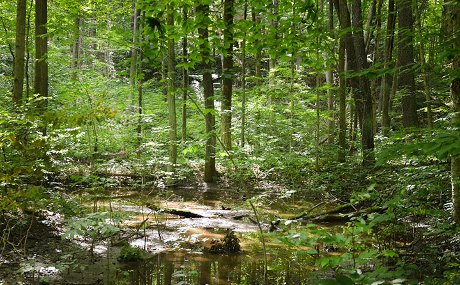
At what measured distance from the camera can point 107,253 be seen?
19.7 feet

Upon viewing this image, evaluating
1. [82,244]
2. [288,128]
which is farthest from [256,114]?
[82,244]

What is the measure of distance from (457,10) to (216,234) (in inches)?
215

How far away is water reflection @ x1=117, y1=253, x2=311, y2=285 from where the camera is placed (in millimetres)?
5215

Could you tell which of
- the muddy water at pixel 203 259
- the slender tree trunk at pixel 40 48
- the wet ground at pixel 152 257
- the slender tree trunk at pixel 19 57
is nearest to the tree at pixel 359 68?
the muddy water at pixel 203 259

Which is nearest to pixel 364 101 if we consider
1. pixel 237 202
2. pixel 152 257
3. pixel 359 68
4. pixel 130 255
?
pixel 359 68

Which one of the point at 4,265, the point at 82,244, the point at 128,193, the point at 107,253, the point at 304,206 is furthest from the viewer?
the point at 128,193

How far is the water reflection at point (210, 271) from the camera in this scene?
521 centimetres

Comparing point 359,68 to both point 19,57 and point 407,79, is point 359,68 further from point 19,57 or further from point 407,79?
point 19,57

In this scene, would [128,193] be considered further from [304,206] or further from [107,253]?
[107,253]

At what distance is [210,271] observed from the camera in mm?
5621

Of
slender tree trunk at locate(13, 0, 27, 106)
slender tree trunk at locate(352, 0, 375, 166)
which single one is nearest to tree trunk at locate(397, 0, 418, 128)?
slender tree trunk at locate(352, 0, 375, 166)

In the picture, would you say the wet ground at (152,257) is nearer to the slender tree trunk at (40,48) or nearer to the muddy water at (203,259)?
the muddy water at (203,259)

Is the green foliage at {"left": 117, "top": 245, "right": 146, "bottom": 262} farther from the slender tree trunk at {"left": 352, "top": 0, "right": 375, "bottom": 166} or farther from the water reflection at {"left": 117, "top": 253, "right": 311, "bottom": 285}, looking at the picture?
the slender tree trunk at {"left": 352, "top": 0, "right": 375, "bottom": 166}

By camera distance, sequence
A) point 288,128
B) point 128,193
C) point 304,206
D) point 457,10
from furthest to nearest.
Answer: point 288,128 < point 128,193 < point 304,206 < point 457,10
